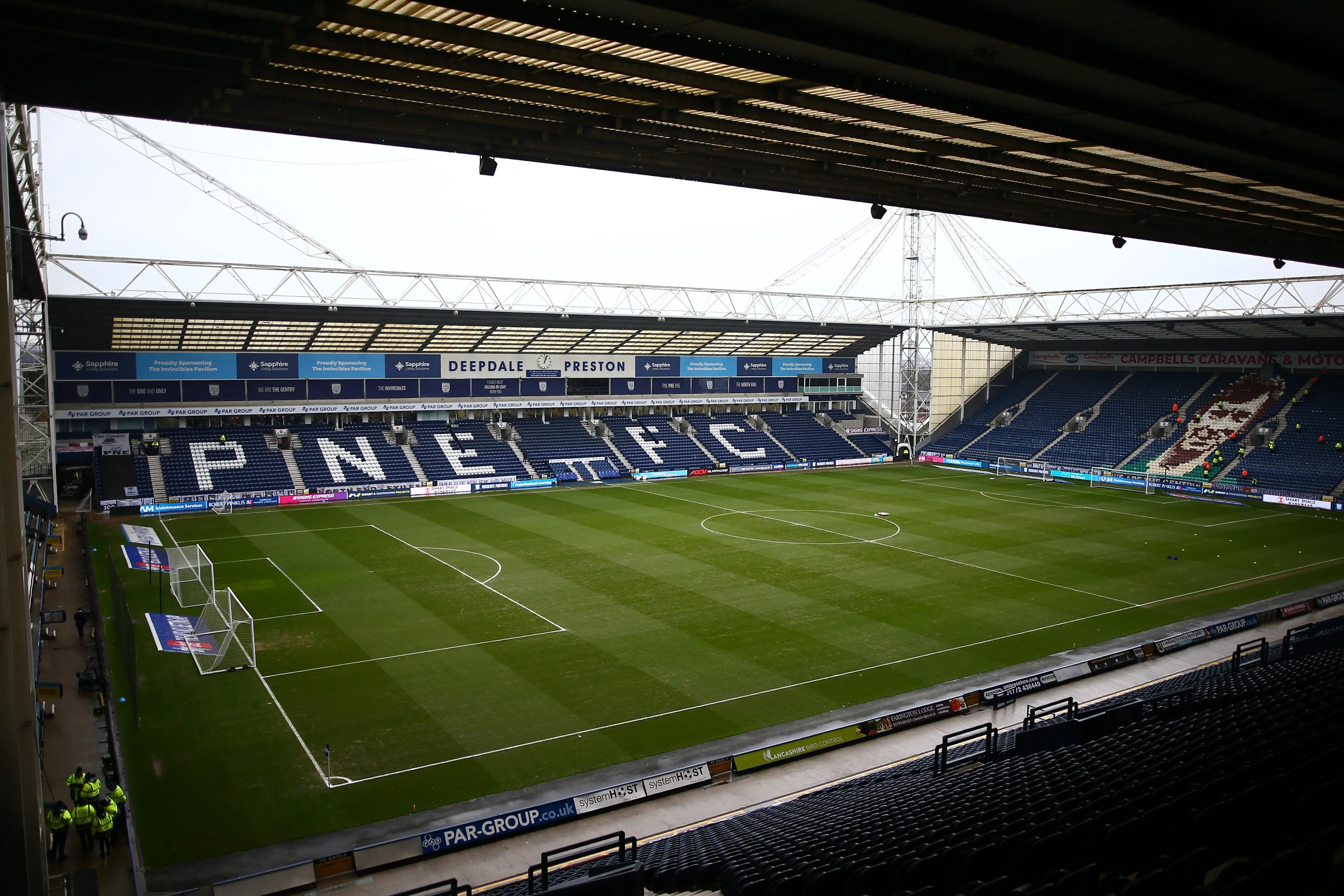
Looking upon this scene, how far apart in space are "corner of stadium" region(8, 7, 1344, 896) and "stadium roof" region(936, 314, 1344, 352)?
0.77 metres

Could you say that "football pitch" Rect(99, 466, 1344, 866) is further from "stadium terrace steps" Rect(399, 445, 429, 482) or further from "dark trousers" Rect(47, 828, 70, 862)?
"stadium terrace steps" Rect(399, 445, 429, 482)

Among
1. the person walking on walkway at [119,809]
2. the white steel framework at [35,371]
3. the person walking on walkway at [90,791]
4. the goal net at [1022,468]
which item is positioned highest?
the white steel framework at [35,371]

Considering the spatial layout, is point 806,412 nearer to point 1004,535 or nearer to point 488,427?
point 488,427

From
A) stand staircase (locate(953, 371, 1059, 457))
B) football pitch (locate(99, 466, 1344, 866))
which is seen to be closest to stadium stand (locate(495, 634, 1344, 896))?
football pitch (locate(99, 466, 1344, 866))

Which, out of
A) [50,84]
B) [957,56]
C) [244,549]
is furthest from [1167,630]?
[244,549]

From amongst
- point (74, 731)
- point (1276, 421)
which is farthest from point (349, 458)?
point (1276, 421)

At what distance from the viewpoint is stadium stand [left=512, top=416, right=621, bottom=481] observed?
52.7m

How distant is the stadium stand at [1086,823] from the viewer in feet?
20.3

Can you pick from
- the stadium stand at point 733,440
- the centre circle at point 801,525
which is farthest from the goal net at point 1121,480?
the stadium stand at point 733,440

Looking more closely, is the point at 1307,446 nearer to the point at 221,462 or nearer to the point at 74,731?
the point at 74,731

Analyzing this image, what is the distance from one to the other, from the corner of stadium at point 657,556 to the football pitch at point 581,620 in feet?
0.55

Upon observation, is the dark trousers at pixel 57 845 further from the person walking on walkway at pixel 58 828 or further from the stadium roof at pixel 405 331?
the stadium roof at pixel 405 331

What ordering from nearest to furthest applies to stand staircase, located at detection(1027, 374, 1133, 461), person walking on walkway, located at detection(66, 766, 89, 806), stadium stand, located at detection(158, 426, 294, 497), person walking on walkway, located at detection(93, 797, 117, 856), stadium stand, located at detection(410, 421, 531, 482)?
person walking on walkway, located at detection(93, 797, 117, 856), person walking on walkway, located at detection(66, 766, 89, 806), stadium stand, located at detection(158, 426, 294, 497), stadium stand, located at detection(410, 421, 531, 482), stand staircase, located at detection(1027, 374, 1133, 461)

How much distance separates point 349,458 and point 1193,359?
53912mm
